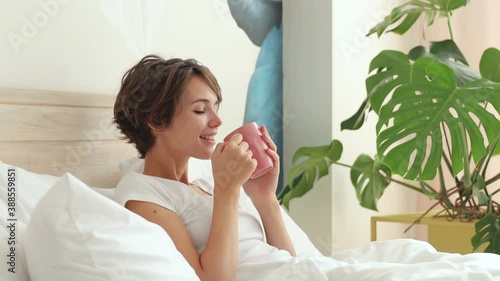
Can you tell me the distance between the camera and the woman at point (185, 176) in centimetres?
141

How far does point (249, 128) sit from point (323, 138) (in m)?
1.22

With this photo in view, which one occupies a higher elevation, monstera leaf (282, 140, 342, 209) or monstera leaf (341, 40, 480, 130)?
monstera leaf (341, 40, 480, 130)

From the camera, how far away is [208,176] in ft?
6.46

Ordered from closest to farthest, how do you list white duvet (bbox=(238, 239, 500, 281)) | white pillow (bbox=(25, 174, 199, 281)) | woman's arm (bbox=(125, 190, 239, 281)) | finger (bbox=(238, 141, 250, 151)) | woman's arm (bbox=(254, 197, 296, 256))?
white pillow (bbox=(25, 174, 199, 281)) < white duvet (bbox=(238, 239, 500, 281)) < woman's arm (bbox=(125, 190, 239, 281)) < finger (bbox=(238, 141, 250, 151)) < woman's arm (bbox=(254, 197, 296, 256))

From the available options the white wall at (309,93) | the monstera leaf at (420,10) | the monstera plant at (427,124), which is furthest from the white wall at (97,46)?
the monstera leaf at (420,10)

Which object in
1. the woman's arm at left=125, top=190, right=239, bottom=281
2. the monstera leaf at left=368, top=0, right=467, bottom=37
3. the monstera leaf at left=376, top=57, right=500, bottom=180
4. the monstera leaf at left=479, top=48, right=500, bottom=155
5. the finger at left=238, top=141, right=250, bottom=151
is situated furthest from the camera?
the monstera leaf at left=368, top=0, right=467, bottom=37

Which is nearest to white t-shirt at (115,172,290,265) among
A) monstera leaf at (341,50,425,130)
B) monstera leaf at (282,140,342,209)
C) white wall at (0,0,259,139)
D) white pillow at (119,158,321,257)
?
white pillow at (119,158,321,257)

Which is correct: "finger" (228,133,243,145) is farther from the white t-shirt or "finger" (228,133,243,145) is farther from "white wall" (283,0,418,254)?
"white wall" (283,0,418,254)

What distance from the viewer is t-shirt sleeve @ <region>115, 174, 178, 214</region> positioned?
147 centimetres

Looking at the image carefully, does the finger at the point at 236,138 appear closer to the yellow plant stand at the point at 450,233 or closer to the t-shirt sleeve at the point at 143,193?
the t-shirt sleeve at the point at 143,193

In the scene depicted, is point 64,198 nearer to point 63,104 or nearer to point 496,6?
point 63,104

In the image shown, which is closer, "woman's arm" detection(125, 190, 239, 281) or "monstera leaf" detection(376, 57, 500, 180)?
"woman's arm" detection(125, 190, 239, 281)

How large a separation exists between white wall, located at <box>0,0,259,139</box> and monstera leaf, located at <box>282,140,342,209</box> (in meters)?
0.27

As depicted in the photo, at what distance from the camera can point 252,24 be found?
2619 mm
